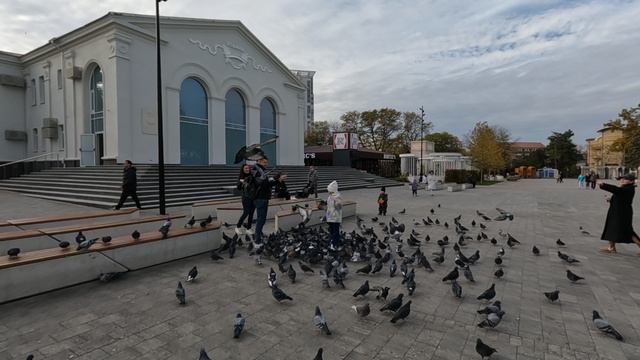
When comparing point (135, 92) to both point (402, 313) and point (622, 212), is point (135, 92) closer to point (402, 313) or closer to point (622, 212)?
point (402, 313)

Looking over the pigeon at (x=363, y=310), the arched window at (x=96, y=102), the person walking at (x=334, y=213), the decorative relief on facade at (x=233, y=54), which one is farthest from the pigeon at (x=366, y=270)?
the decorative relief on facade at (x=233, y=54)

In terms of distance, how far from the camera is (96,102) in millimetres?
22359

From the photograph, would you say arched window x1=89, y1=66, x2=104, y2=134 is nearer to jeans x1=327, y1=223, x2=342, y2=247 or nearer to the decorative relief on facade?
the decorative relief on facade

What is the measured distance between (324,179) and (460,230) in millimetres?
19311

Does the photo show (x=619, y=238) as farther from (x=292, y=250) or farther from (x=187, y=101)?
(x=187, y=101)

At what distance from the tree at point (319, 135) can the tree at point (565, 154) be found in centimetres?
6572

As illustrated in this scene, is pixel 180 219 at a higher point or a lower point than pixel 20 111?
lower

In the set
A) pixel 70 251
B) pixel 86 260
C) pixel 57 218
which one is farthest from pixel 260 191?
pixel 57 218

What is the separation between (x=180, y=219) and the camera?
8711 millimetres

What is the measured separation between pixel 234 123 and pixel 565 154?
93.8 metres

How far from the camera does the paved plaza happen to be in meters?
3.17

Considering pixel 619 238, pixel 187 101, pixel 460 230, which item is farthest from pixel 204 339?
pixel 187 101

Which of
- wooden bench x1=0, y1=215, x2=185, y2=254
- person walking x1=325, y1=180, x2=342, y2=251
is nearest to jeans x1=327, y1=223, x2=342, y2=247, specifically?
person walking x1=325, y1=180, x2=342, y2=251

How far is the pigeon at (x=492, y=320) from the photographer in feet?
11.4
